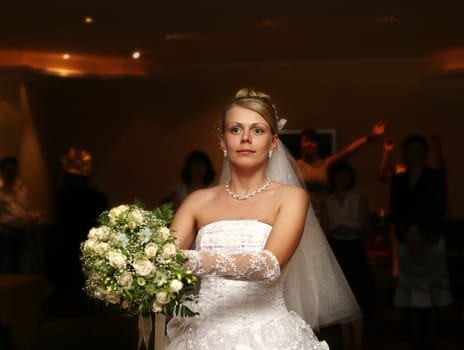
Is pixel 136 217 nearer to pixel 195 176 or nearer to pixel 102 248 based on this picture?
pixel 102 248

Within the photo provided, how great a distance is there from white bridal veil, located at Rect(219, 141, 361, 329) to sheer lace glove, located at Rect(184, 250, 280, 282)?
2.41 feet

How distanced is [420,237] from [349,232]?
0.62 meters

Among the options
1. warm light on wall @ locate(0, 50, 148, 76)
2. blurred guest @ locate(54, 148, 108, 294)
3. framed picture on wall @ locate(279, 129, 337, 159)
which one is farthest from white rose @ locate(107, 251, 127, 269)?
framed picture on wall @ locate(279, 129, 337, 159)

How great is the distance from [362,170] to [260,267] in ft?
30.0

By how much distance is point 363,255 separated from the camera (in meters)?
7.00

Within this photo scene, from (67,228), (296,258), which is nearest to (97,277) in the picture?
(296,258)

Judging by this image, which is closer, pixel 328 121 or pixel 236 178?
pixel 236 178

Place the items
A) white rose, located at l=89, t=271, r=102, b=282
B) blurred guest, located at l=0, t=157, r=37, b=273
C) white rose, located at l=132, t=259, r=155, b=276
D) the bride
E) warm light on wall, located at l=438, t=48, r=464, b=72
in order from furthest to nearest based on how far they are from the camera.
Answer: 1. warm light on wall, located at l=438, t=48, r=464, b=72
2. blurred guest, located at l=0, t=157, r=37, b=273
3. the bride
4. white rose, located at l=89, t=271, r=102, b=282
5. white rose, located at l=132, t=259, r=155, b=276

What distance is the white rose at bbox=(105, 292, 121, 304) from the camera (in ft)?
8.82

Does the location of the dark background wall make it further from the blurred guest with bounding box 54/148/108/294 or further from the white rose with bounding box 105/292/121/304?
the white rose with bounding box 105/292/121/304

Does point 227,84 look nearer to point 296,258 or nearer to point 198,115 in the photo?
point 198,115

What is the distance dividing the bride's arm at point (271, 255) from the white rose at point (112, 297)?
24 cm

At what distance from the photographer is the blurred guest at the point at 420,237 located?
6402mm

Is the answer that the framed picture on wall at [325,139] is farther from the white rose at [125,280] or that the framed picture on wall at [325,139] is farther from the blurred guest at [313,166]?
the white rose at [125,280]
